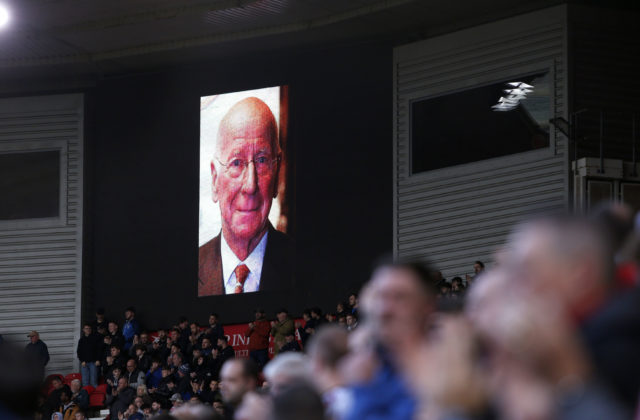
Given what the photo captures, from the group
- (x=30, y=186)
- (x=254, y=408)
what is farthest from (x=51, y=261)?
(x=254, y=408)

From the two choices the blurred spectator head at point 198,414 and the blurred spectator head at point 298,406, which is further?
the blurred spectator head at point 198,414

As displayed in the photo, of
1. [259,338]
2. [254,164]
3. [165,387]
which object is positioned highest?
[254,164]

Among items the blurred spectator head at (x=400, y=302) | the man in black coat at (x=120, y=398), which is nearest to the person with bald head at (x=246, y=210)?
the man in black coat at (x=120, y=398)

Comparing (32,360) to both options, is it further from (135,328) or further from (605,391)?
(135,328)

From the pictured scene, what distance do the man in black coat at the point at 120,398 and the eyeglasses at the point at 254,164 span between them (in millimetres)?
4110

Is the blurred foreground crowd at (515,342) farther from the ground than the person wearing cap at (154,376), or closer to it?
farther from the ground

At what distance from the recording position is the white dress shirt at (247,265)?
1820 centimetres

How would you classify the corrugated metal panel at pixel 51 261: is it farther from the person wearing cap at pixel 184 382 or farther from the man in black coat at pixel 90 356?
the person wearing cap at pixel 184 382

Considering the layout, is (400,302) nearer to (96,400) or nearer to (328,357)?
(328,357)

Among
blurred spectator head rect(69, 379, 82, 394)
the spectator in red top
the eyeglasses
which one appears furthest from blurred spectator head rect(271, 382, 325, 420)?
the eyeglasses

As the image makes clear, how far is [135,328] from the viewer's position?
18.7 metres

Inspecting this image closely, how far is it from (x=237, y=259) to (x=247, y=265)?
0.68 ft

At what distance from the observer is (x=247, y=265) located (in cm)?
1830

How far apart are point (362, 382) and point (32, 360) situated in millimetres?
1002
